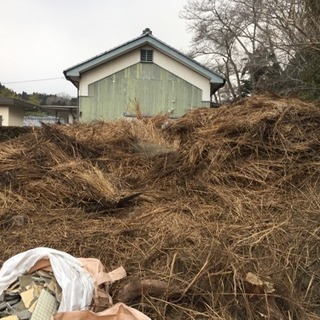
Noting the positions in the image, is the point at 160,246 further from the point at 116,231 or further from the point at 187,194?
the point at 187,194

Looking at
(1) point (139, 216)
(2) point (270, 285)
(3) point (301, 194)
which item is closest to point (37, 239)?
(1) point (139, 216)

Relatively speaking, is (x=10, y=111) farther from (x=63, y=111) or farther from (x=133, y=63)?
(x=133, y=63)

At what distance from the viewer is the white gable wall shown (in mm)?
15148

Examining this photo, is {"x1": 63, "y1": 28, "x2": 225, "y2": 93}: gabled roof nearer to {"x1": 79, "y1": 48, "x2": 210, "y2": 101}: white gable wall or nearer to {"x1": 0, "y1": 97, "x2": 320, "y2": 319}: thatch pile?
{"x1": 79, "y1": 48, "x2": 210, "y2": 101}: white gable wall

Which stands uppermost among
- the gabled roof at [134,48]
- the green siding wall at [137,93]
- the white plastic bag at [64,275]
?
the gabled roof at [134,48]

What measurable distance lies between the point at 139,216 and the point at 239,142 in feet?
5.88

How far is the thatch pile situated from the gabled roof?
320 inches

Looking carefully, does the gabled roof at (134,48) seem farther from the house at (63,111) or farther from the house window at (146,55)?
the house at (63,111)

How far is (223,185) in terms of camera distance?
513cm

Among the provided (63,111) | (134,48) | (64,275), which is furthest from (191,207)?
(63,111)

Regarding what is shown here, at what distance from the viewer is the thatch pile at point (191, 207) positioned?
9.61ft

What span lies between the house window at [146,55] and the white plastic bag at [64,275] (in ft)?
43.2

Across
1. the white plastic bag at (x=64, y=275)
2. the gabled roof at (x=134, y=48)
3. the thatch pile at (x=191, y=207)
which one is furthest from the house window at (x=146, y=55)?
the white plastic bag at (x=64, y=275)

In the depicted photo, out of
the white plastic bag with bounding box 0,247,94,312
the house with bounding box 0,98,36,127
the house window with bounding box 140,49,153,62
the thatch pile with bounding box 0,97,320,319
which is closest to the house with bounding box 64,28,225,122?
the house window with bounding box 140,49,153,62
